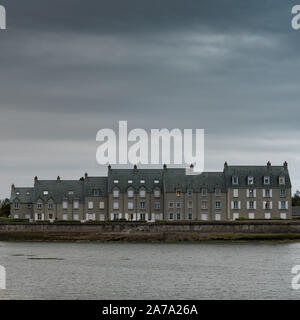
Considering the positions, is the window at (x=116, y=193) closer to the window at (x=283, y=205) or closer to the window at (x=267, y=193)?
the window at (x=267, y=193)

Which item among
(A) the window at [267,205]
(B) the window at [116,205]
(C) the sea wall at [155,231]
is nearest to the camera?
(C) the sea wall at [155,231]

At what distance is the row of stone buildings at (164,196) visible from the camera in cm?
11375

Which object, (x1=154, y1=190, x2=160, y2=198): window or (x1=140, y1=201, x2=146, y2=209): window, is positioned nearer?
(x1=140, y1=201, x2=146, y2=209): window

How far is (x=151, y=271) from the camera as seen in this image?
58469 millimetres

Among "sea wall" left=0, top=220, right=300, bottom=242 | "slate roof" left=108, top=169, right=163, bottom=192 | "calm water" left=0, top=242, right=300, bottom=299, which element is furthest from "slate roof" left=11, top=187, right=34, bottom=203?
"calm water" left=0, top=242, right=300, bottom=299

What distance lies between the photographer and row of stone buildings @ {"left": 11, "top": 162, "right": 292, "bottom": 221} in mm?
113750

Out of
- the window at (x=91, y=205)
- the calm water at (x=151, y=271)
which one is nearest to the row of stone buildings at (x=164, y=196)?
the window at (x=91, y=205)

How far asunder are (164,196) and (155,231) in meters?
16.4

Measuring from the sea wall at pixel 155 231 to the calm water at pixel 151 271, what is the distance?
9.86 meters

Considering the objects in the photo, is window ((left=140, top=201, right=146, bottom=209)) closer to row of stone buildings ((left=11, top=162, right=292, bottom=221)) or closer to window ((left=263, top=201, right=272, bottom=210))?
row of stone buildings ((left=11, top=162, right=292, bottom=221))

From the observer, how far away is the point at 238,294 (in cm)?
4603

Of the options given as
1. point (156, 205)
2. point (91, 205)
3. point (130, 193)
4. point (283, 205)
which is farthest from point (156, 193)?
point (283, 205)

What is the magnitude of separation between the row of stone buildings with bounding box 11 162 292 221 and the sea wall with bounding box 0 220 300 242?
44.1 ft
